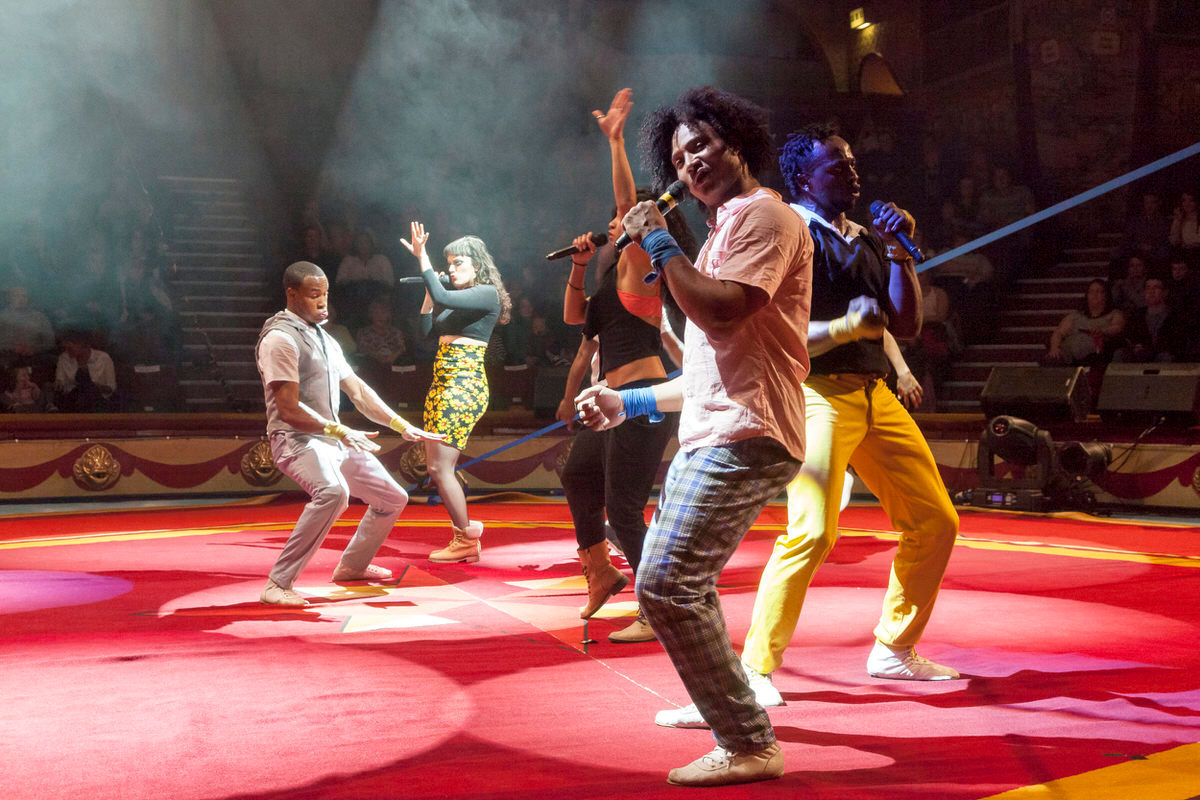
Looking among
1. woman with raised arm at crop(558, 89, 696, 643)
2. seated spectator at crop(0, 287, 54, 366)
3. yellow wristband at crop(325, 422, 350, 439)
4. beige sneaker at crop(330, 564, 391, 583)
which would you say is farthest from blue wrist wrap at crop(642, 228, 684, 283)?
seated spectator at crop(0, 287, 54, 366)

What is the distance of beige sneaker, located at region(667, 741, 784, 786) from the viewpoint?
2496mm

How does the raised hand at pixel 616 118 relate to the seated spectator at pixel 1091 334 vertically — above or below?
above

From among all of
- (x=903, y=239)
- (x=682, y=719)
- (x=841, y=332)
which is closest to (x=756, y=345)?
(x=841, y=332)

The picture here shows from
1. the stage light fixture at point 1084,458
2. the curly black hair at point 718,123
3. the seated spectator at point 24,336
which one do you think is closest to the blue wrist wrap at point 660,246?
the curly black hair at point 718,123

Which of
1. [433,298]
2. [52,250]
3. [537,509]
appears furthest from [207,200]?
[433,298]

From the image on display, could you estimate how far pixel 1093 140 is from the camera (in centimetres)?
1352

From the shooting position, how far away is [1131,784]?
2488 mm

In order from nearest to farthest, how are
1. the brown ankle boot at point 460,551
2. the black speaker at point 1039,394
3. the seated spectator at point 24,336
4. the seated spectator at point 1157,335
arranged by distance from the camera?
1. the brown ankle boot at point 460,551
2. the black speaker at point 1039,394
3. the seated spectator at point 1157,335
4. the seated spectator at point 24,336

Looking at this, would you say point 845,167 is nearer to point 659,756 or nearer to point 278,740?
point 659,756

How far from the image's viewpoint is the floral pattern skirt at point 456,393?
6262 millimetres

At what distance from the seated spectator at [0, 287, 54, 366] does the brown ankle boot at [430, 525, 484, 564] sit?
19.8ft

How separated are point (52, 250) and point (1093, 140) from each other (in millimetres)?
11873

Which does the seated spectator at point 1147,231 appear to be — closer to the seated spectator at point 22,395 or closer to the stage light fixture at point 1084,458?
the stage light fixture at point 1084,458

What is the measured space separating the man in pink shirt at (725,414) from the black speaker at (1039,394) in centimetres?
706
